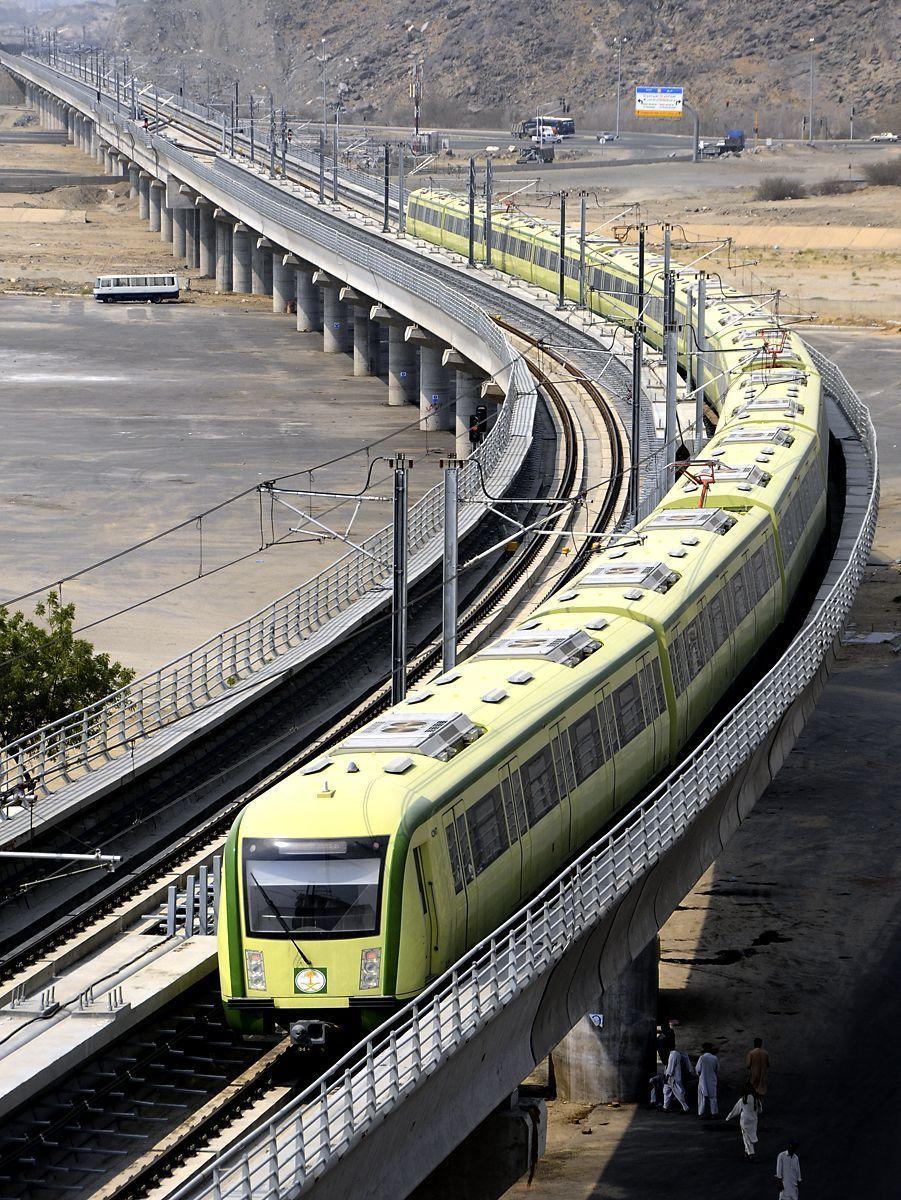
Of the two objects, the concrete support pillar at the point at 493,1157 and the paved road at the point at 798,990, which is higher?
the concrete support pillar at the point at 493,1157

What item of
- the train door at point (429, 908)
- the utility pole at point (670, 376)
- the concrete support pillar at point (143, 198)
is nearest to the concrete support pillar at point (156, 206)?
the concrete support pillar at point (143, 198)

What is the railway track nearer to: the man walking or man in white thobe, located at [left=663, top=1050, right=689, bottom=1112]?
the man walking

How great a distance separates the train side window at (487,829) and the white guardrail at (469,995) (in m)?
0.85

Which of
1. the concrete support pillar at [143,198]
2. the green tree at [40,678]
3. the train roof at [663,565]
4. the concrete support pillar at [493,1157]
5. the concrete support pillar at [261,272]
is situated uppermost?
the concrete support pillar at [143,198]

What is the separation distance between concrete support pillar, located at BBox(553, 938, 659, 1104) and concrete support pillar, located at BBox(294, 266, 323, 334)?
8472cm

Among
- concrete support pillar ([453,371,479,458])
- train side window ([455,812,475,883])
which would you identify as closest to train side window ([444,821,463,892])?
train side window ([455,812,475,883])

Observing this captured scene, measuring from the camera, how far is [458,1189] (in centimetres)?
2269

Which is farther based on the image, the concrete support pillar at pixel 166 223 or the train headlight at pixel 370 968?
the concrete support pillar at pixel 166 223

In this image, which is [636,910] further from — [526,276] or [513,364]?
[526,276]

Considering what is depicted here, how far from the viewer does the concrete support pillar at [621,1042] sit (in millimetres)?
32188

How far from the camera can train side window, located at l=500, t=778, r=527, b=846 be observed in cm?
2281

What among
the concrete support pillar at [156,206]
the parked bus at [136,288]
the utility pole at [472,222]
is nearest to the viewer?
the utility pole at [472,222]

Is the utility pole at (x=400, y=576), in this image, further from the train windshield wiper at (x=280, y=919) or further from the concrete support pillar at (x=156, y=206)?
the concrete support pillar at (x=156, y=206)

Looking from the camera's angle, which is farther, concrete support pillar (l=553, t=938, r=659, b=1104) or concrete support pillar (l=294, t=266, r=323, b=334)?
concrete support pillar (l=294, t=266, r=323, b=334)
